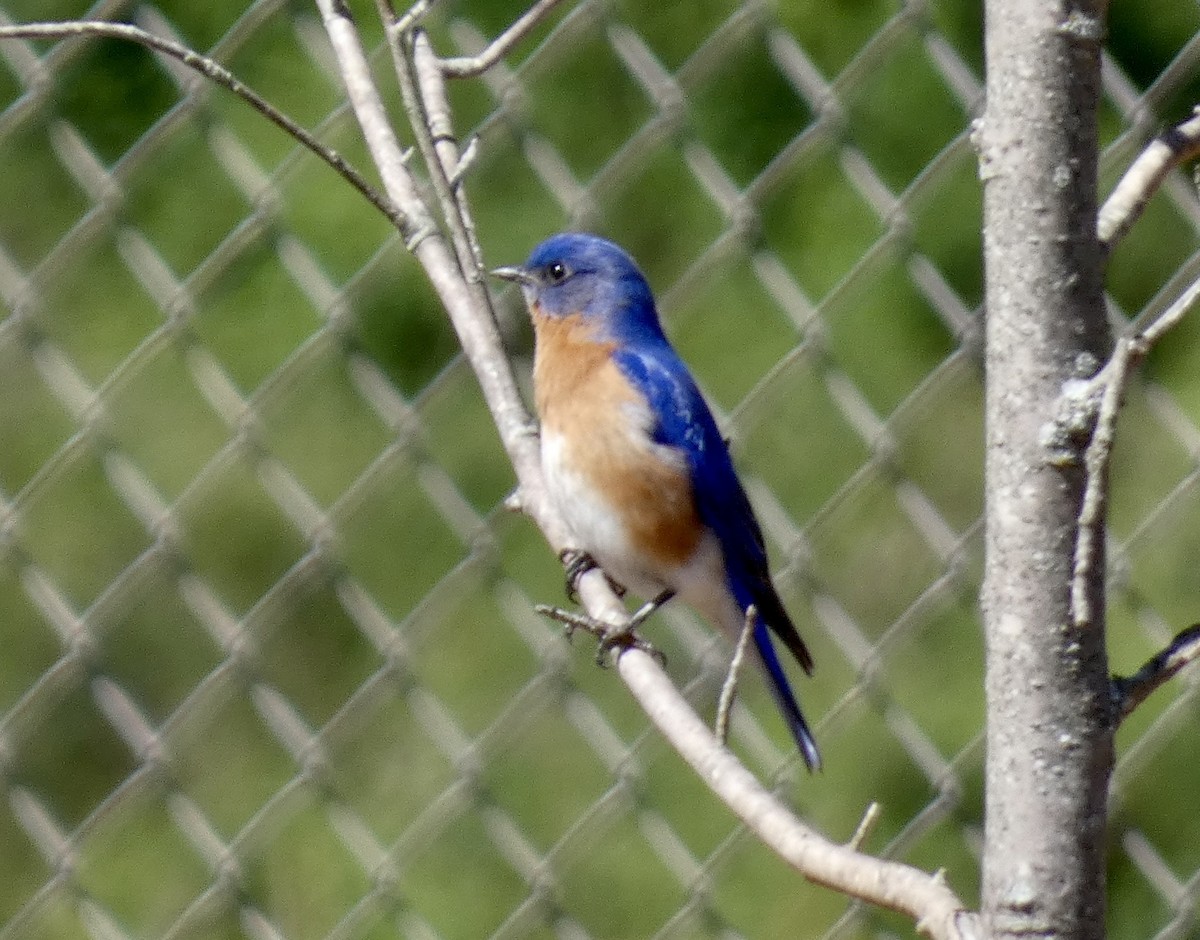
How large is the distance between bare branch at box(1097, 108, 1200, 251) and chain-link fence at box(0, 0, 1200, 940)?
206 cm

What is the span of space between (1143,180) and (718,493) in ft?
4.69

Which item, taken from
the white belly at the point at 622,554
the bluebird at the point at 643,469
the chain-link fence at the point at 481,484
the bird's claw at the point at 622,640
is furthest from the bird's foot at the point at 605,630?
the chain-link fence at the point at 481,484

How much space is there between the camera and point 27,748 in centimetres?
375

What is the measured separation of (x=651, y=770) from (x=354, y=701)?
21.7 inches

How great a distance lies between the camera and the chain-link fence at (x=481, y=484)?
3.43m

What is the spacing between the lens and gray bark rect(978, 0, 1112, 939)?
110cm

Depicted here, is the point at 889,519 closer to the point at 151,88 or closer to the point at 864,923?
the point at 864,923

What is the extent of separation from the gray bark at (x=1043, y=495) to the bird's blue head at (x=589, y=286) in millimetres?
1587

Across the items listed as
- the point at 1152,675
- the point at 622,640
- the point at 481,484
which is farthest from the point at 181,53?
the point at 481,484

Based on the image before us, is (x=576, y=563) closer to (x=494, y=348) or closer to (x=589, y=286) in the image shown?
(x=494, y=348)

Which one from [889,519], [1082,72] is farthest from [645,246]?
[1082,72]

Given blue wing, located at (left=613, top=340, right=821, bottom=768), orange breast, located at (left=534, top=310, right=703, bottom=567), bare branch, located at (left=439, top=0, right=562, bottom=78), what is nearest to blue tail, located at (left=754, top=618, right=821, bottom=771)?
blue wing, located at (left=613, top=340, right=821, bottom=768)

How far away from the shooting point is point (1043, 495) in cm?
110

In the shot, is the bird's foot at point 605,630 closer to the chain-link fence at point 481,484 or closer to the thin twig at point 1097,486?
the thin twig at point 1097,486
